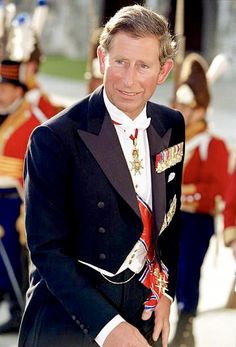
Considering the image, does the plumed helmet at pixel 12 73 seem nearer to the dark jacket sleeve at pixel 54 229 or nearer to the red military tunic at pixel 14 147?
the red military tunic at pixel 14 147

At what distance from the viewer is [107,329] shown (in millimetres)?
2477

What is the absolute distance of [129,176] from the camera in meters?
2.55

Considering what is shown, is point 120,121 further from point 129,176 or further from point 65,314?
point 65,314

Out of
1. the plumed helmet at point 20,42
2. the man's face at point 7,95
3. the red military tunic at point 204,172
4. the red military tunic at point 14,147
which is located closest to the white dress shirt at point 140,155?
the red military tunic at point 204,172

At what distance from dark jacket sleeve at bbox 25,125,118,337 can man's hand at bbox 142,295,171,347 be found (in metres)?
0.24

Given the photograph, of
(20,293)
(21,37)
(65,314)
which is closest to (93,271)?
(65,314)

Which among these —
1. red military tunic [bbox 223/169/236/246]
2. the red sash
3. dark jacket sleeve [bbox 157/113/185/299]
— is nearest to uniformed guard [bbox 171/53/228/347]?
red military tunic [bbox 223/169/236/246]

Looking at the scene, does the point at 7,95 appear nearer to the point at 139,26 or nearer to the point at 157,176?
the point at 157,176

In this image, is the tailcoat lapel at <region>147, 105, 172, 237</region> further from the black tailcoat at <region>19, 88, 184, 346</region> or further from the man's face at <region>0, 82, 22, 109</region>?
the man's face at <region>0, 82, 22, 109</region>

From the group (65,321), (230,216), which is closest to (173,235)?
(65,321)

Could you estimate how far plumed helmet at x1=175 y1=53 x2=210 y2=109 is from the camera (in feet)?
16.0

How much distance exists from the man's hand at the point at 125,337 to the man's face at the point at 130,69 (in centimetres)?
59

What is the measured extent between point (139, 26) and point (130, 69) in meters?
0.12

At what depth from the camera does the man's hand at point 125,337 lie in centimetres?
245
